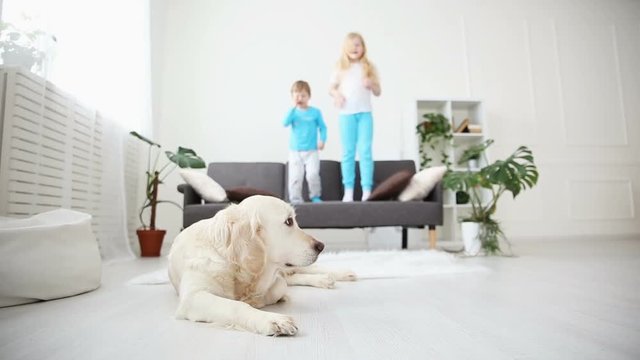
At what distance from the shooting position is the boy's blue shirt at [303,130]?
132 inches

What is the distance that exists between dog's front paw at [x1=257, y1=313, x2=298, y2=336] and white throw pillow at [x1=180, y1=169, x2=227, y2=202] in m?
2.15

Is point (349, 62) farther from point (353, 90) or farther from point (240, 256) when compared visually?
point (240, 256)

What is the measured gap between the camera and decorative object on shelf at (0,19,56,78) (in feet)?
5.97

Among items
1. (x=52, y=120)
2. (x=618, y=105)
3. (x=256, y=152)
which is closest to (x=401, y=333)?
(x=52, y=120)

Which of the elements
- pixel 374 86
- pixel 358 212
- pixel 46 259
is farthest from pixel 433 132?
pixel 46 259

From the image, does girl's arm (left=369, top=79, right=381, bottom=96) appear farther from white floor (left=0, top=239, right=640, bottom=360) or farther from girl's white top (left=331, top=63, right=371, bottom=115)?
white floor (left=0, top=239, right=640, bottom=360)

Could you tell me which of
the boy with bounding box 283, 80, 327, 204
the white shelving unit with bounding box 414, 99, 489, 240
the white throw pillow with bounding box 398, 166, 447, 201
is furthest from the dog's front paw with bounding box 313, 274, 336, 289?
the white shelving unit with bounding box 414, 99, 489, 240

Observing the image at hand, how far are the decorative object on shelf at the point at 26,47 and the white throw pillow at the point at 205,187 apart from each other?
119 centimetres

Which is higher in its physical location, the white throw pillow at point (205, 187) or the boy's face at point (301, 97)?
the boy's face at point (301, 97)

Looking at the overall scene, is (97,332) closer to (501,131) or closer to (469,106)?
(469,106)

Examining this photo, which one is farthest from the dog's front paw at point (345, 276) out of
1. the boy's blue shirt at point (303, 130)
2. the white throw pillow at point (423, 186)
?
the boy's blue shirt at point (303, 130)

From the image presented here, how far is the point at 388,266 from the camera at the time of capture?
2.10m

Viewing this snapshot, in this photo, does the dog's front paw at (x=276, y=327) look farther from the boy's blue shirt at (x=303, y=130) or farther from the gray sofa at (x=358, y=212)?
the boy's blue shirt at (x=303, y=130)

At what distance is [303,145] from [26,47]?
6.90ft
